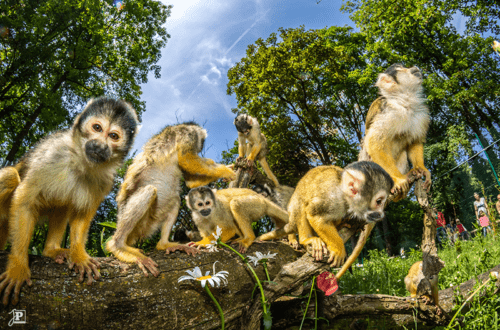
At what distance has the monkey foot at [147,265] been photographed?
2.23 m

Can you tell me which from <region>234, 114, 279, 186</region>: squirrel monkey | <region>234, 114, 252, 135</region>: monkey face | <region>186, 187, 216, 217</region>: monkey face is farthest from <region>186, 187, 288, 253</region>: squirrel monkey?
<region>234, 114, 252, 135</region>: monkey face

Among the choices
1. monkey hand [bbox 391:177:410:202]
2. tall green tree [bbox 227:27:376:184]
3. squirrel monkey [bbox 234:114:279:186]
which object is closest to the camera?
monkey hand [bbox 391:177:410:202]

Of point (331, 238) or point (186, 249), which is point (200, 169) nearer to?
point (186, 249)

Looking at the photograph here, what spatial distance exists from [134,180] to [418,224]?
22776 millimetres

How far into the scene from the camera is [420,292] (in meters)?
2.70

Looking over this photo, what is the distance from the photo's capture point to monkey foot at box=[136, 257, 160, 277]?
223cm

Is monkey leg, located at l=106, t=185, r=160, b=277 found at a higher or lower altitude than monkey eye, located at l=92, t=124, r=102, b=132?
lower

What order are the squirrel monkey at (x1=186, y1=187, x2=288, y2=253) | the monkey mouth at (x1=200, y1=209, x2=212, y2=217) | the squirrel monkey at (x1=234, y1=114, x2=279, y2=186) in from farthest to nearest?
1. the squirrel monkey at (x1=234, y1=114, x2=279, y2=186)
2. the monkey mouth at (x1=200, y1=209, x2=212, y2=217)
3. the squirrel monkey at (x1=186, y1=187, x2=288, y2=253)

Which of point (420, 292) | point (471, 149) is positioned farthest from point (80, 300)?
point (471, 149)

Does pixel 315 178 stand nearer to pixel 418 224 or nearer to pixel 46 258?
pixel 46 258

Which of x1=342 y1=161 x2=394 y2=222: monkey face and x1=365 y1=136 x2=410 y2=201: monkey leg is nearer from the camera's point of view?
x1=342 y1=161 x2=394 y2=222: monkey face

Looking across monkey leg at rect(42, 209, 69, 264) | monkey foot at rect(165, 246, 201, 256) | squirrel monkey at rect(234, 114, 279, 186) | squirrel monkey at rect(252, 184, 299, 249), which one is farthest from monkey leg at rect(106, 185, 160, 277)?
squirrel monkey at rect(234, 114, 279, 186)

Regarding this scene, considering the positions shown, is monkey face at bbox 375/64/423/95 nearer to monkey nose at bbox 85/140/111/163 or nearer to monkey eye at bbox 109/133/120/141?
monkey eye at bbox 109/133/120/141

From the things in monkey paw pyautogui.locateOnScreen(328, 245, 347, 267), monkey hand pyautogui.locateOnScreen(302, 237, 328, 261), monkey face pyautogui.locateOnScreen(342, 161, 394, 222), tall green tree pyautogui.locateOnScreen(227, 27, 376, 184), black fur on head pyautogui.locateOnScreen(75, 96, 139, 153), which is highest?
tall green tree pyautogui.locateOnScreen(227, 27, 376, 184)
